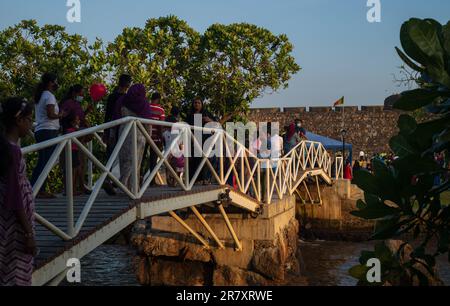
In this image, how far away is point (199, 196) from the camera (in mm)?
9367

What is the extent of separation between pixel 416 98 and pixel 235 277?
10913 mm

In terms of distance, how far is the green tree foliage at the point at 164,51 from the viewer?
2573cm

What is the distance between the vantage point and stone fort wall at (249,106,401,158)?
131 feet

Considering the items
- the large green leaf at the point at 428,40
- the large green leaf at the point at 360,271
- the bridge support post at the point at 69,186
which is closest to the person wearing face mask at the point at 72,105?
the bridge support post at the point at 69,186

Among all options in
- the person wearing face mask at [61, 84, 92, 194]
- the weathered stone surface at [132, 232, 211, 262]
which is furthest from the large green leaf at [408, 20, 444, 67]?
the weathered stone surface at [132, 232, 211, 262]

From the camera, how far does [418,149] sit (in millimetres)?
2100

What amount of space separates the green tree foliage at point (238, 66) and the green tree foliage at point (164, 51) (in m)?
0.60

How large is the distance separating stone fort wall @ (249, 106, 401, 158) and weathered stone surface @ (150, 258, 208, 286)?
2758 cm

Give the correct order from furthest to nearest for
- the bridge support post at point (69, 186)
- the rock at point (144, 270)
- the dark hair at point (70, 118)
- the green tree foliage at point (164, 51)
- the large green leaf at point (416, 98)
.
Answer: the green tree foliage at point (164, 51)
the rock at point (144, 270)
the dark hair at point (70, 118)
the bridge support post at point (69, 186)
the large green leaf at point (416, 98)

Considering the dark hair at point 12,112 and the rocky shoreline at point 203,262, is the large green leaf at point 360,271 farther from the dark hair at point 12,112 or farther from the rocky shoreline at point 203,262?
the rocky shoreline at point 203,262

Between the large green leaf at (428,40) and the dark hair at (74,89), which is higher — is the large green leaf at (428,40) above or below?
below

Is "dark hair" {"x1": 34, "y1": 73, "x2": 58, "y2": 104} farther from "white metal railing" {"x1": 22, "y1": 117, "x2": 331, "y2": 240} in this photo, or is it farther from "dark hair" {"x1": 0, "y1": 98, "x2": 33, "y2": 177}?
"dark hair" {"x1": 0, "y1": 98, "x2": 33, "y2": 177}

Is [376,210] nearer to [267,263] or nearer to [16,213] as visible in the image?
[16,213]
